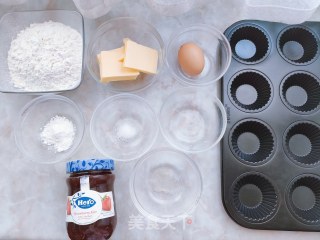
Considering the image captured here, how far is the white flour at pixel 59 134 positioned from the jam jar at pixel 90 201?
0.33 feet

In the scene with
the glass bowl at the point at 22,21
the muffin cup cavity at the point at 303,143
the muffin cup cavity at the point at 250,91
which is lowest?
the muffin cup cavity at the point at 303,143

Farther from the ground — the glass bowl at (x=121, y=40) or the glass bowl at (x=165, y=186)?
the glass bowl at (x=121, y=40)

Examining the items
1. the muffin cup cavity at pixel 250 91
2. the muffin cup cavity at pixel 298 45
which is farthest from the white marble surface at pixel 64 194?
the muffin cup cavity at pixel 298 45

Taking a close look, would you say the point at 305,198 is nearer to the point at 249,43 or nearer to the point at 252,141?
the point at 252,141

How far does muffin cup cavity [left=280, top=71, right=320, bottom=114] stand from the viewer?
0.90 meters

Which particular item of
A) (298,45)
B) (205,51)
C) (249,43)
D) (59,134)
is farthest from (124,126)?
(298,45)

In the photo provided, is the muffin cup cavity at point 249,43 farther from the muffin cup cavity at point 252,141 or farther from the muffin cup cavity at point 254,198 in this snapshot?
the muffin cup cavity at point 254,198

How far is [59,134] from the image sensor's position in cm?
87

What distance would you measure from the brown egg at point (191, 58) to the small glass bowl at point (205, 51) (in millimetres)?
34

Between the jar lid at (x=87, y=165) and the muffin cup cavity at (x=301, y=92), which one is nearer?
the jar lid at (x=87, y=165)

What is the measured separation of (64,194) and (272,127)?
476 millimetres

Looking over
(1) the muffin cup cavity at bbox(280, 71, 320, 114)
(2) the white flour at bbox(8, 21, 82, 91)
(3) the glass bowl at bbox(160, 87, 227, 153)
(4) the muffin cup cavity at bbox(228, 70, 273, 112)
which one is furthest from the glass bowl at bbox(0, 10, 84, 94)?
(1) the muffin cup cavity at bbox(280, 71, 320, 114)

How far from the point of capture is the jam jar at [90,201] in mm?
751

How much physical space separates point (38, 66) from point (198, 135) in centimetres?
38
